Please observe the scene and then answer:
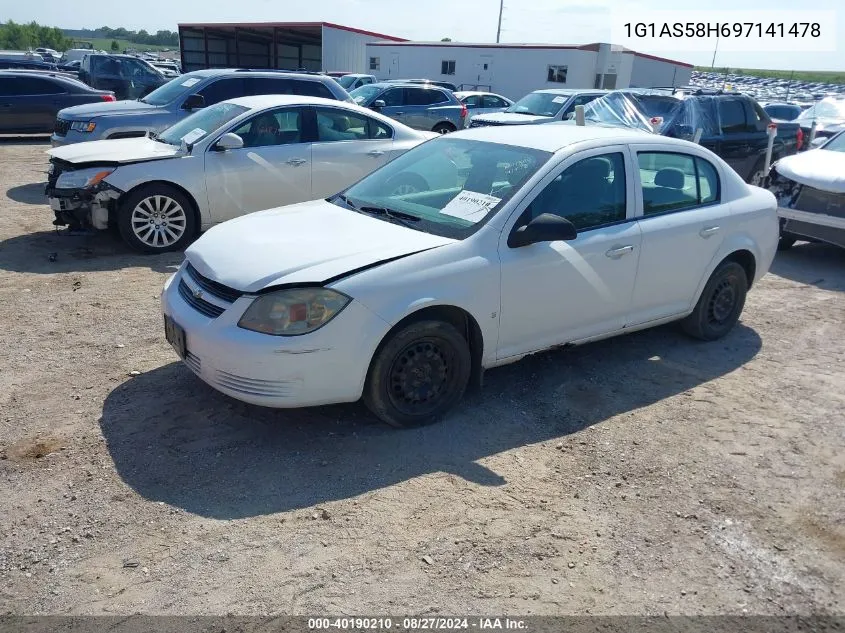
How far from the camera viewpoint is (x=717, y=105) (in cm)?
1160

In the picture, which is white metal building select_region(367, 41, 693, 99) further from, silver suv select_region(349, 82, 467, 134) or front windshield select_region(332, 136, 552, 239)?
front windshield select_region(332, 136, 552, 239)

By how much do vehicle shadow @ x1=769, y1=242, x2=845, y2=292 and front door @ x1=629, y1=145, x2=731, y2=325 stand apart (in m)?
3.13

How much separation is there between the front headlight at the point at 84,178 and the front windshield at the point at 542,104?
369 inches

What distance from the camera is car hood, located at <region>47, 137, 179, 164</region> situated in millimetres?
7332

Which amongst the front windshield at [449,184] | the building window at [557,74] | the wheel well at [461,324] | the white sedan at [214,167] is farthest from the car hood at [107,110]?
the building window at [557,74]

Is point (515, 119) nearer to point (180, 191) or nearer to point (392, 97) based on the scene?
point (392, 97)

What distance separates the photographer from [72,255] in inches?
293

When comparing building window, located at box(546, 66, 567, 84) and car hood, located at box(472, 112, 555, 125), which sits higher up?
building window, located at box(546, 66, 567, 84)

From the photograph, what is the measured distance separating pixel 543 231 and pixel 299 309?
1.49 metres

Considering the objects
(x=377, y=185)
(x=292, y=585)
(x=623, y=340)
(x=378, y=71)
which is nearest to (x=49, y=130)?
(x=377, y=185)

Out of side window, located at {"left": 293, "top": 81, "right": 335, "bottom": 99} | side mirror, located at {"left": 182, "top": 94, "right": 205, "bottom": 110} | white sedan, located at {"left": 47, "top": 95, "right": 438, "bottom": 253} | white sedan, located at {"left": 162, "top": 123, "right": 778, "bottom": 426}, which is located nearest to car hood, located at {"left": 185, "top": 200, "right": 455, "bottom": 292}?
white sedan, located at {"left": 162, "top": 123, "right": 778, "bottom": 426}

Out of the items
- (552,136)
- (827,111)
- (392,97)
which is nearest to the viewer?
(552,136)

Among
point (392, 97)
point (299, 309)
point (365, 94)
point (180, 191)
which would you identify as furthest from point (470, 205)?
point (365, 94)

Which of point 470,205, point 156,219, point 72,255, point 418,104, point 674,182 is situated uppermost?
point 418,104
